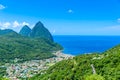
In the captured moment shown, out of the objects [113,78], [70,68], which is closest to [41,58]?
[70,68]

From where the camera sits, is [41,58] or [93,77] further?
[41,58]

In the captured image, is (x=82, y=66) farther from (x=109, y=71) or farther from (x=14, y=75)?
(x=14, y=75)

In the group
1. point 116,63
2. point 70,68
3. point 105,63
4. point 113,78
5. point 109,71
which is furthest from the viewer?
point 70,68

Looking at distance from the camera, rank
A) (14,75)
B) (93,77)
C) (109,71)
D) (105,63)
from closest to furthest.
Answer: (93,77) < (109,71) < (105,63) < (14,75)

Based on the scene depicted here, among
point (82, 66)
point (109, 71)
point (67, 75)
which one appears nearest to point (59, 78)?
point (67, 75)

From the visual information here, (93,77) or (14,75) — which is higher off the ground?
(93,77)

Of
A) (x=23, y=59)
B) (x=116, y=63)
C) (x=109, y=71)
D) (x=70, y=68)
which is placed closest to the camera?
(x=109, y=71)

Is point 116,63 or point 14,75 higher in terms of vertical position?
point 116,63

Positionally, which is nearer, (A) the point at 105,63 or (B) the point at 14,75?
(A) the point at 105,63

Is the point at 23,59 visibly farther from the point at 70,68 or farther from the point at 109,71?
the point at 109,71
